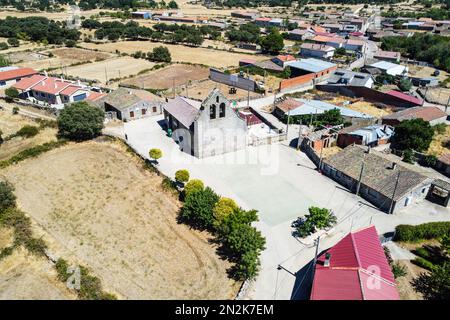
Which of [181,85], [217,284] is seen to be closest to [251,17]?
[181,85]

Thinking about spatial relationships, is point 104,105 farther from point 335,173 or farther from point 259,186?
point 335,173

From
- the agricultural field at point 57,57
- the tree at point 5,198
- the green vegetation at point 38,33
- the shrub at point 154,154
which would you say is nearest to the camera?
the tree at point 5,198

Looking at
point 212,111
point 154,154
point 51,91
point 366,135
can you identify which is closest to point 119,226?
point 154,154

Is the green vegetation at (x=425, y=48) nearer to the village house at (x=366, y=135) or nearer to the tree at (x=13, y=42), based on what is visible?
the village house at (x=366, y=135)

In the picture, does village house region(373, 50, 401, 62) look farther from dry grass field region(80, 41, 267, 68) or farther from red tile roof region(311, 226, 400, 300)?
red tile roof region(311, 226, 400, 300)

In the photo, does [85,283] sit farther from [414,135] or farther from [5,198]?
[414,135]

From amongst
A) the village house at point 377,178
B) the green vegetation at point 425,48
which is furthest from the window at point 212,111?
the green vegetation at point 425,48

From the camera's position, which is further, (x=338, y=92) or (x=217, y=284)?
(x=338, y=92)
